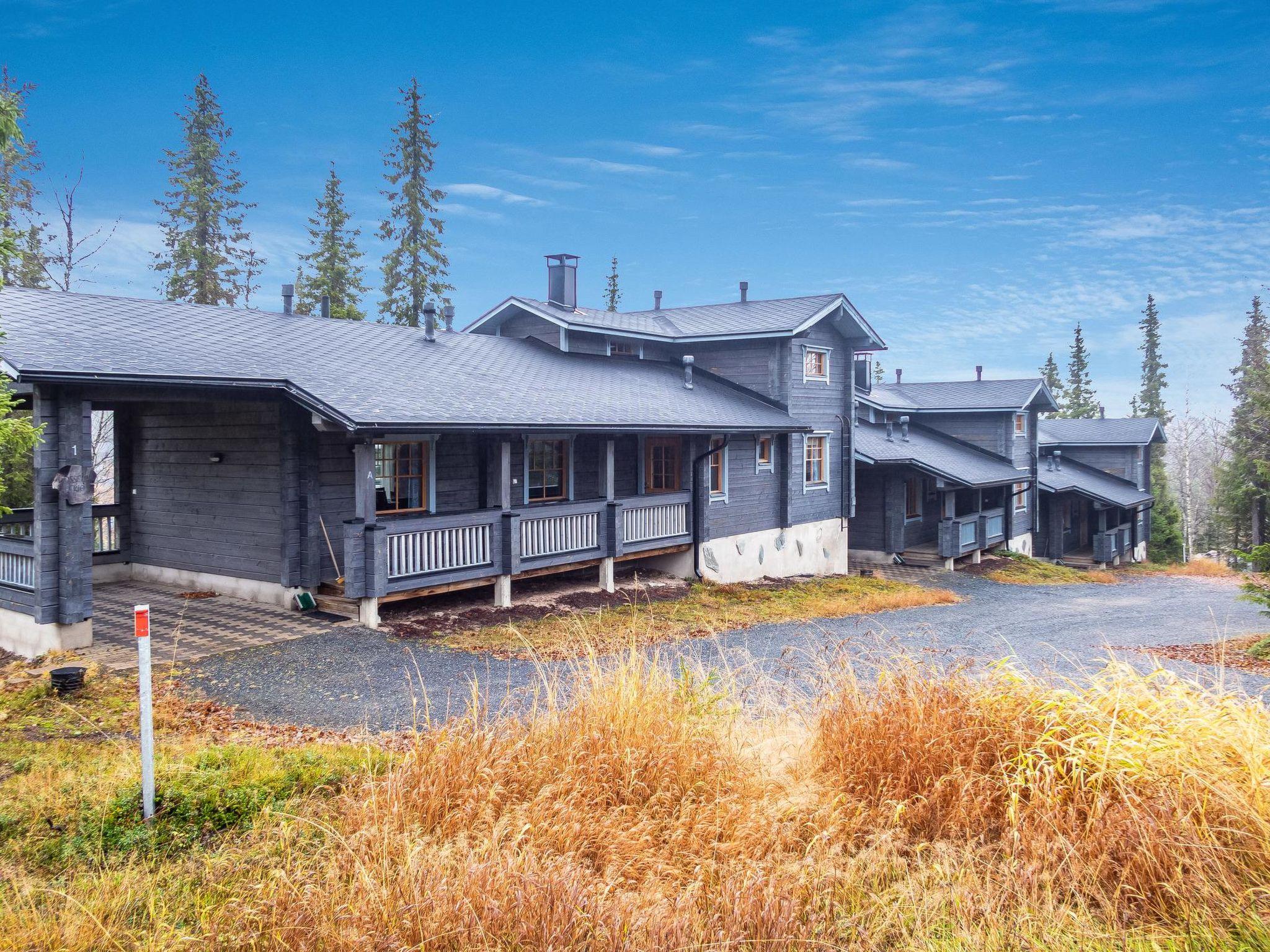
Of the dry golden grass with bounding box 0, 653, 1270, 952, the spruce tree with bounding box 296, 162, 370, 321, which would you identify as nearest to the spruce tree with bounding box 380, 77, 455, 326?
the spruce tree with bounding box 296, 162, 370, 321

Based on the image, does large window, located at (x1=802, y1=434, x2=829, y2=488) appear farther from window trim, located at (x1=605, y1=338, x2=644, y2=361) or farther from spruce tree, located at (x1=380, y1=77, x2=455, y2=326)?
spruce tree, located at (x1=380, y1=77, x2=455, y2=326)

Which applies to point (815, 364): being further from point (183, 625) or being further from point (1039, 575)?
point (183, 625)

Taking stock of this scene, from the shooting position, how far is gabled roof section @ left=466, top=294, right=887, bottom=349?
790 inches

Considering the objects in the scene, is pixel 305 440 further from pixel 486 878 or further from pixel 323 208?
pixel 323 208

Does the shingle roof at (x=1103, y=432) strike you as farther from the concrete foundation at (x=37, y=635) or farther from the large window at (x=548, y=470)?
the concrete foundation at (x=37, y=635)

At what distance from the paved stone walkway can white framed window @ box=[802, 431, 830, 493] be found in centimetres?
1354

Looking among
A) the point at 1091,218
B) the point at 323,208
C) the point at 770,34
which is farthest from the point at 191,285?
the point at 1091,218

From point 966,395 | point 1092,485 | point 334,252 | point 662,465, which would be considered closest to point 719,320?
point 662,465

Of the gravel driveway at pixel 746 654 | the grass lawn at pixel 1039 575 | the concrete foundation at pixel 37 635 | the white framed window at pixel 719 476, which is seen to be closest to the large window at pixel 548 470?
the white framed window at pixel 719 476

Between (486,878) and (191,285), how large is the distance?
35.2m

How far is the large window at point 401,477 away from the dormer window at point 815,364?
37.2 ft

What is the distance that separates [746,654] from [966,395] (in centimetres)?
2729

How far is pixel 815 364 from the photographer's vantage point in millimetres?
21703

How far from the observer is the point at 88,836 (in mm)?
4652
